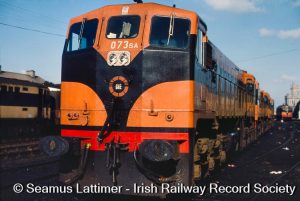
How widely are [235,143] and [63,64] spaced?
29.1 feet

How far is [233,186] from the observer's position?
30.7ft

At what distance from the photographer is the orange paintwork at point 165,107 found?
664 centimetres

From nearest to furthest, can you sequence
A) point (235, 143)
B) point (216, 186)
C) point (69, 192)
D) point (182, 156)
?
point (182, 156), point (69, 192), point (216, 186), point (235, 143)

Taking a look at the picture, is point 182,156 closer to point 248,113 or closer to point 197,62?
point 197,62

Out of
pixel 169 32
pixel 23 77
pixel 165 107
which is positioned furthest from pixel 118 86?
pixel 23 77

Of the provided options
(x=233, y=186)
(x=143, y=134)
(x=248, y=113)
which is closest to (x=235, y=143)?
(x=248, y=113)

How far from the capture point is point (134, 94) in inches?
270

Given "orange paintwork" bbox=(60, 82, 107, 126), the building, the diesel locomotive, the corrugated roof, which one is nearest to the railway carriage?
the corrugated roof

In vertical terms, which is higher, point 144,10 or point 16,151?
point 144,10

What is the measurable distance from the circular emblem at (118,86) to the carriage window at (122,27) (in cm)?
85

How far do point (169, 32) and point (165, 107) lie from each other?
1.43 m

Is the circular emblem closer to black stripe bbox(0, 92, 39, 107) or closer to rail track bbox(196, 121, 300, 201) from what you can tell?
rail track bbox(196, 121, 300, 201)

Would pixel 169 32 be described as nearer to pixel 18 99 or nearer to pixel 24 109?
pixel 18 99

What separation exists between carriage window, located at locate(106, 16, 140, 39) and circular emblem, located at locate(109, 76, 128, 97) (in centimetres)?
85
